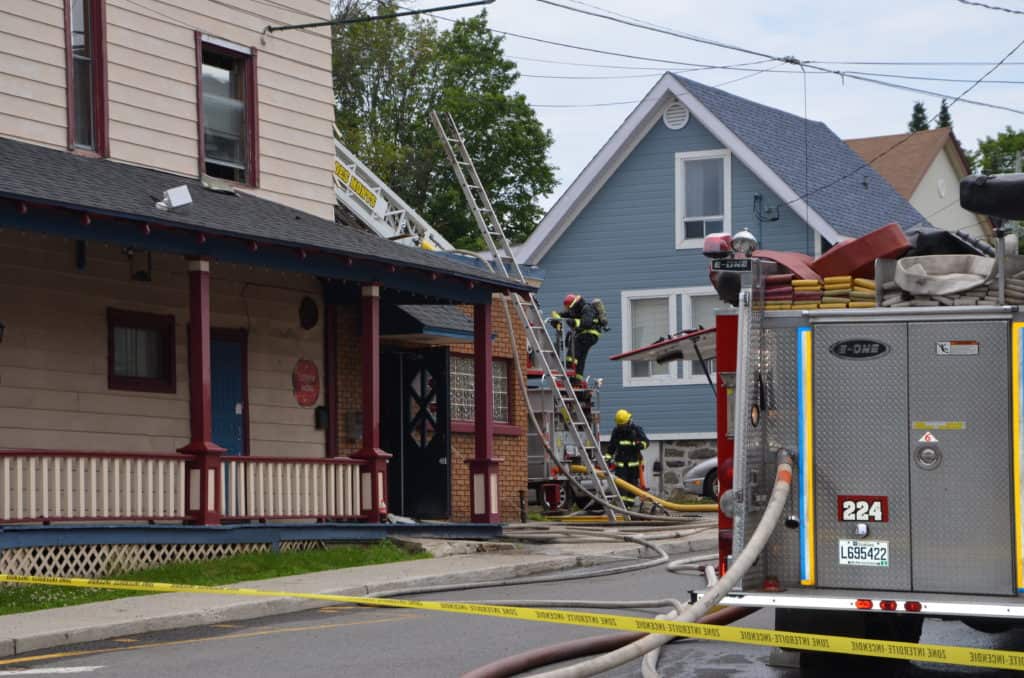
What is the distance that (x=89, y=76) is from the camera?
1848cm

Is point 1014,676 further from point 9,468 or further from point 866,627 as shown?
point 9,468

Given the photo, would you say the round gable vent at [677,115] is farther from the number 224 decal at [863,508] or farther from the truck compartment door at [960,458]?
the number 224 decal at [863,508]

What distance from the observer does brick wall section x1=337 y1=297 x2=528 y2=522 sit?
21438 mm

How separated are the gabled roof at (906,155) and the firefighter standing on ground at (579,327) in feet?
58.1

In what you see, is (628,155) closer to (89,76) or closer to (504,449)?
(504,449)

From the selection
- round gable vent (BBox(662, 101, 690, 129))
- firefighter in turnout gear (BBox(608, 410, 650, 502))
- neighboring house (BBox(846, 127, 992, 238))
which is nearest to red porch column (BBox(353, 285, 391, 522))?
firefighter in turnout gear (BBox(608, 410, 650, 502))

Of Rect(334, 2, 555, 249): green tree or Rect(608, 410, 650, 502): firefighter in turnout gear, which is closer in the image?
Rect(608, 410, 650, 502): firefighter in turnout gear

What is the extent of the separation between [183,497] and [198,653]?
624 cm

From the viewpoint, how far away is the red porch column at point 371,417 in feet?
63.2

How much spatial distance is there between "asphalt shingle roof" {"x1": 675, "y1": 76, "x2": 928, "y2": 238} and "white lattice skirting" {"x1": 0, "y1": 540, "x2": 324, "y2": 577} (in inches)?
710

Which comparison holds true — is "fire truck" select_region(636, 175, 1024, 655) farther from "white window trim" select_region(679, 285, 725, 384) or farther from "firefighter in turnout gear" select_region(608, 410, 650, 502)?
"white window trim" select_region(679, 285, 725, 384)

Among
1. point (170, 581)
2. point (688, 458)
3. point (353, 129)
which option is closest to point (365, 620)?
point (170, 581)

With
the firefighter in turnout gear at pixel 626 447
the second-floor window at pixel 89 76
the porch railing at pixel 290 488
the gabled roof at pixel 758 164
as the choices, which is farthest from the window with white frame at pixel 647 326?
the second-floor window at pixel 89 76

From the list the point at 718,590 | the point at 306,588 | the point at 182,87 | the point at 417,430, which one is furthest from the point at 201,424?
the point at 718,590
